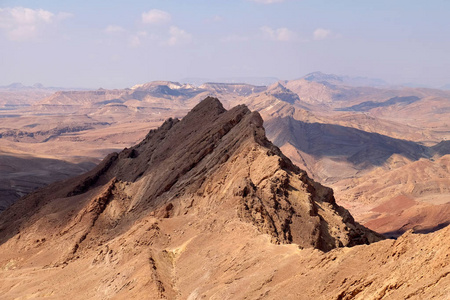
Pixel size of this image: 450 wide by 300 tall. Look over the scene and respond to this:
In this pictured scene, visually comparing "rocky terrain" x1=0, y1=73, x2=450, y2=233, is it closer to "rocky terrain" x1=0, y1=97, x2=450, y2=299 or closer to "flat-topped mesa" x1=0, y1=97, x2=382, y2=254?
"flat-topped mesa" x1=0, y1=97, x2=382, y2=254

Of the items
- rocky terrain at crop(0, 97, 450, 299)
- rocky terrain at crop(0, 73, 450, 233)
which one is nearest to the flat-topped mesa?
rocky terrain at crop(0, 97, 450, 299)

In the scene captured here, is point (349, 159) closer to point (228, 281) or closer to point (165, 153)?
point (165, 153)

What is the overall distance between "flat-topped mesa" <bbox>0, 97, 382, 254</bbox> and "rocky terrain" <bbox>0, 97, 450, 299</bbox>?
0.34 feet

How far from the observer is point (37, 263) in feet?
124

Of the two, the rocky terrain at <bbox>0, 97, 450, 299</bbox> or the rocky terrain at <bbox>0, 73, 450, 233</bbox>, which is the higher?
the rocky terrain at <bbox>0, 97, 450, 299</bbox>

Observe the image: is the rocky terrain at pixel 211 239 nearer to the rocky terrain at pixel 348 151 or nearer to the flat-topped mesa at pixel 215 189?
the flat-topped mesa at pixel 215 189

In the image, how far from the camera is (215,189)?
3584 cm

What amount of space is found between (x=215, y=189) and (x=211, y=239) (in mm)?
8191

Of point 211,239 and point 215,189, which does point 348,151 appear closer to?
point 215,189

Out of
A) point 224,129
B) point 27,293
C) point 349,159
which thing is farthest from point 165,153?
point 349,159

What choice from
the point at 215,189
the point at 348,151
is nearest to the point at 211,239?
the point at 215,189

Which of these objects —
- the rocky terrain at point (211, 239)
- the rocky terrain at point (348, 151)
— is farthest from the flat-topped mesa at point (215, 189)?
the rocky terrain at point (348, 151)

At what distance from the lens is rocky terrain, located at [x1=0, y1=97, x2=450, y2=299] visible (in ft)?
58.0

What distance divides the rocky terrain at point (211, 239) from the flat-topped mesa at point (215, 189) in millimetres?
104
